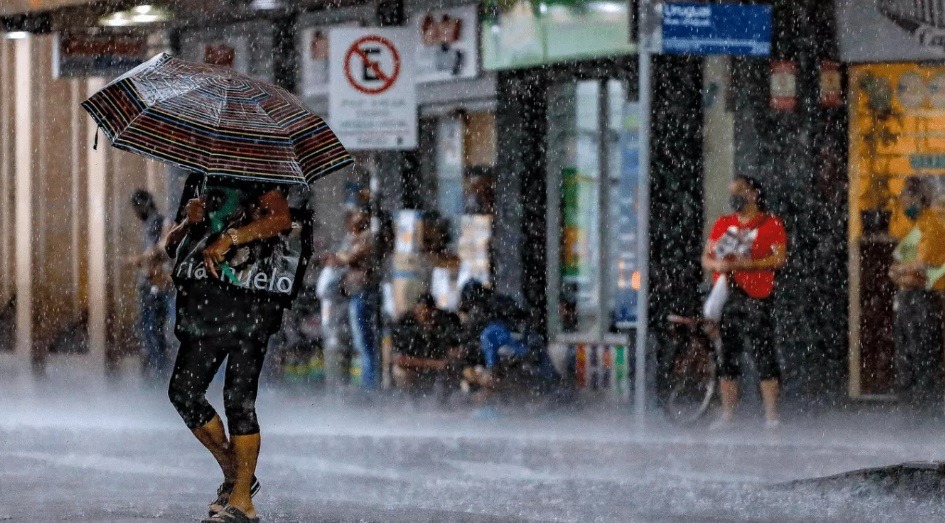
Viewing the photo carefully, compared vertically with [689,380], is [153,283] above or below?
above

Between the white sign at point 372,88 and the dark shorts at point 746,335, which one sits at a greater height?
the white sign at point 372,88

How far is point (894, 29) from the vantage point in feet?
51.3

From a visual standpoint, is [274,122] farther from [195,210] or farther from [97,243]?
[97,243]

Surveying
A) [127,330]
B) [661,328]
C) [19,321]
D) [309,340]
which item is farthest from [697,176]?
[19,321]

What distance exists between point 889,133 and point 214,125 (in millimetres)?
9486

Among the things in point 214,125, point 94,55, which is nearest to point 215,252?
point 214,125

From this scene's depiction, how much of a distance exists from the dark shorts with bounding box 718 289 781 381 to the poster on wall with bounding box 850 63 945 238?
235cm

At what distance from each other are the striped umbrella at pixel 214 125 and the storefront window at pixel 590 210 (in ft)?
31.6

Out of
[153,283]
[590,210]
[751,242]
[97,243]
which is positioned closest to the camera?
[751,242]

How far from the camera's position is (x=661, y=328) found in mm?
15258

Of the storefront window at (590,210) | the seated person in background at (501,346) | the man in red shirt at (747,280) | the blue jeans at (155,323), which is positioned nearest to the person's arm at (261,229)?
the man in red shirt at (747,280)

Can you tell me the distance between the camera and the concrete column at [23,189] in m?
24.8

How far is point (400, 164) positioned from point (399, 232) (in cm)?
138

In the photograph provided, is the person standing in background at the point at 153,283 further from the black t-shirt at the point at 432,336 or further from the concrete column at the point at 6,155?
the concrete column at the point at 6,155
